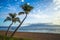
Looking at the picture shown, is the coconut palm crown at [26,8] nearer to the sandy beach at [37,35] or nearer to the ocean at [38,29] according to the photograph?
the ocean at [38,29]

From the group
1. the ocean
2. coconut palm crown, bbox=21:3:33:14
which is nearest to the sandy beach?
the ocean

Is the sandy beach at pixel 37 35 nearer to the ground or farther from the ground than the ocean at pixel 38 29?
nearer to the ground

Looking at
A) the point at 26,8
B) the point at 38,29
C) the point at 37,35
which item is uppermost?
the point at 26,8

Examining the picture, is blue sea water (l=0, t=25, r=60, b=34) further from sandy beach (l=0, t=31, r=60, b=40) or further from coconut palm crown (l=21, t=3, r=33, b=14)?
coconut palm crown (l=21, t=3, r=33, b=14)

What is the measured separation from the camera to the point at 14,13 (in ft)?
87.0

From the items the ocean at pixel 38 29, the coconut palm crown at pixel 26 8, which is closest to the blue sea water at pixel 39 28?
the ocean at pixel 38 29

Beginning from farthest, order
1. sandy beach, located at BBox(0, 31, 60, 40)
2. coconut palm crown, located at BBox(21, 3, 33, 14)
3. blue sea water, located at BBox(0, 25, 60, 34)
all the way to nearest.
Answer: sandy beach, located at BBox(0, 31, 60, 40)
blue sea water, located at BBox(0, 25, 60, 34)
coconut palm crown, located at BBox(21, 3, 33, 14)

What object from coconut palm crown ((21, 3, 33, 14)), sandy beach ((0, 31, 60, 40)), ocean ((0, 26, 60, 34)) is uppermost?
coconut palm crown ((21, 3, 33, 14))

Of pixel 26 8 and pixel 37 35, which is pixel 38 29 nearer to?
pixel 37 35

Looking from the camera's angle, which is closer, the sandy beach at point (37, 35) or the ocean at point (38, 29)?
the ocean at point (38, 29)

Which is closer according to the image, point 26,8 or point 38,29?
point 26,8

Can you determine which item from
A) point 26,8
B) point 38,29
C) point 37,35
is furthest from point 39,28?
point 26,8

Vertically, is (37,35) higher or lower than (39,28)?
lower

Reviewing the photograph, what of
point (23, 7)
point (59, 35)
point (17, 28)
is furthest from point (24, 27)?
point (59, 35)
